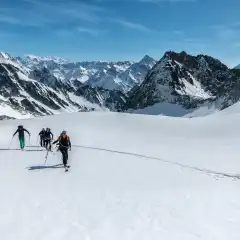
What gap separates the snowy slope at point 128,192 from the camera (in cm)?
1135

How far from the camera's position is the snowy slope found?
37.2 feet

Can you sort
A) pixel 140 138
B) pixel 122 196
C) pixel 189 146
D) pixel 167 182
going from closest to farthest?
pixel 122 196 < pixel 167 182 < pixel 189 146 < pixel 140 138

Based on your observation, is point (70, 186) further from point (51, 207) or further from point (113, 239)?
point (113, 239)

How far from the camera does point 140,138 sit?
3750 centimetres

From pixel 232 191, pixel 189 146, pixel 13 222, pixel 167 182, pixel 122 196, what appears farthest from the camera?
pixel 189 146

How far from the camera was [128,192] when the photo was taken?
15703mm

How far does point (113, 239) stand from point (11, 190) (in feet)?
22.6

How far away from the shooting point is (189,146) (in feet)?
104

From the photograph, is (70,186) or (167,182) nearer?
(70,186)

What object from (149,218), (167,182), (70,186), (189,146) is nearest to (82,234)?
(149,218)

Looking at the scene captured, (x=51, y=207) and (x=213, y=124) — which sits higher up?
(x=213, y=124)

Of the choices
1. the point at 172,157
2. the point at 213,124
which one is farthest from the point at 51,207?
the point at 213,124

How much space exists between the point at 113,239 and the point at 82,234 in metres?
0.94

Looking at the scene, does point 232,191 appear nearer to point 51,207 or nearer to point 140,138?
point 51,207
